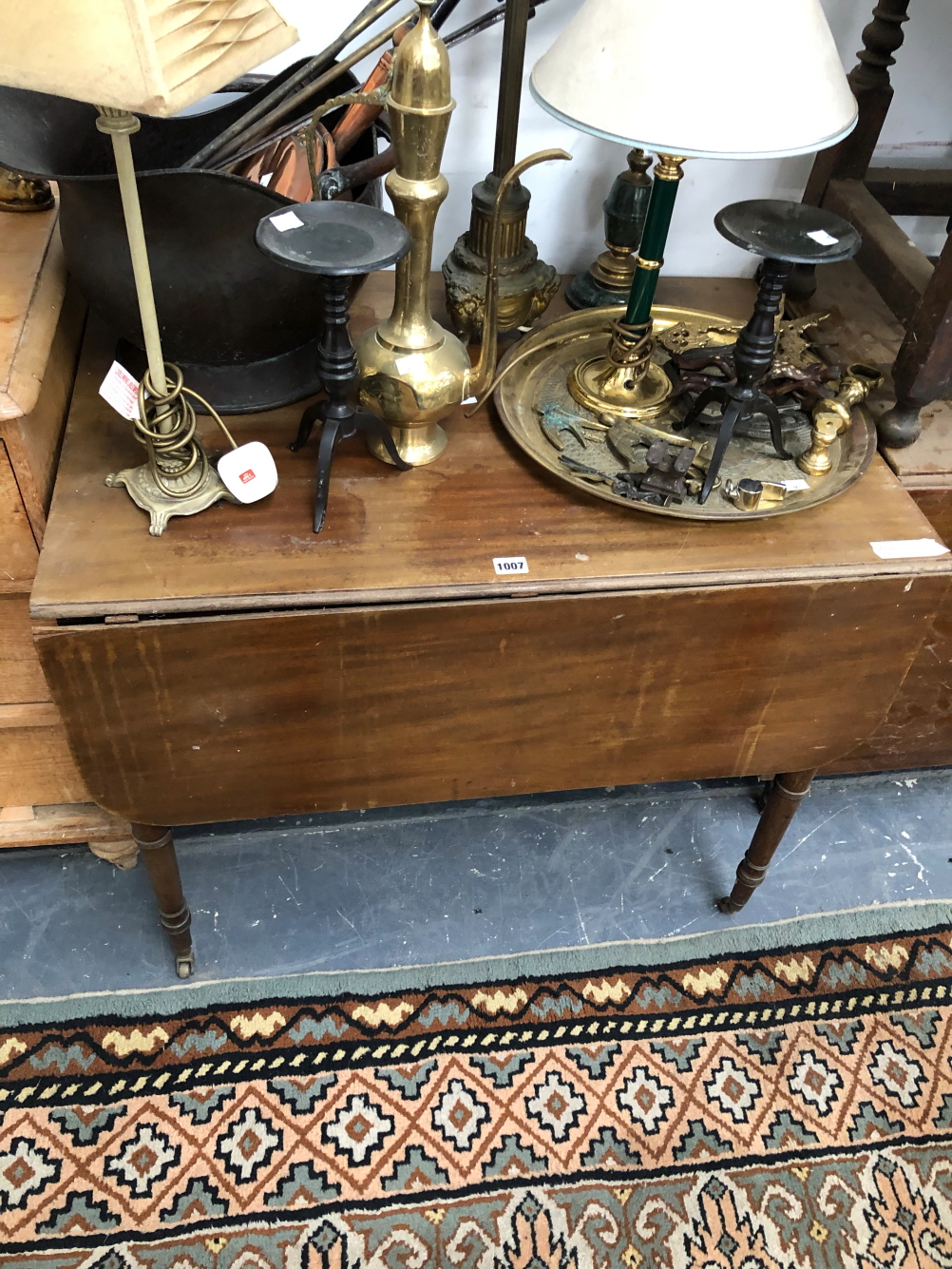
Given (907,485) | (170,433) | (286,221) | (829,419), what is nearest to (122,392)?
(170,433)

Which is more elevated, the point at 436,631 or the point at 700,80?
the point at 700,80

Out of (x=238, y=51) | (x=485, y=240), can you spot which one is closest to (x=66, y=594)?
(x=238, y=51)

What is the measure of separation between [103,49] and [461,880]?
3.80 feet

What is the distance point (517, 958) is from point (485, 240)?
0.96m

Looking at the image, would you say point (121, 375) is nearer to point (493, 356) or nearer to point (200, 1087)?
point (493, 356)

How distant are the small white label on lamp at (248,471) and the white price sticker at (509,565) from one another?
25 cm

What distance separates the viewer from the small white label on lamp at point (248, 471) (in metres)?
1.02

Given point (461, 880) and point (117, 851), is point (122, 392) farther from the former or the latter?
point (461, 880)

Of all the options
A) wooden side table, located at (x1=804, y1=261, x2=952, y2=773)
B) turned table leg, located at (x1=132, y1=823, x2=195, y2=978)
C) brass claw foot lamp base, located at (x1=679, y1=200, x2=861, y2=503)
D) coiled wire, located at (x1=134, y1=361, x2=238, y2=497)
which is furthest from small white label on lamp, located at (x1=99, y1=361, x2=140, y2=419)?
wooden side table, located at (x1=804, y1=261, x2=952, y2=773)

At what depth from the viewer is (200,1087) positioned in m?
1.28

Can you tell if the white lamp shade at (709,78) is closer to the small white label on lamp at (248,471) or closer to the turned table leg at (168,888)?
the small white label on lamp at (248,471)

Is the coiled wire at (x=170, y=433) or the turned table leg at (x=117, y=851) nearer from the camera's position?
the coiled wire at (x=170, y=433)

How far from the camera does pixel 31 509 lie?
105 cm

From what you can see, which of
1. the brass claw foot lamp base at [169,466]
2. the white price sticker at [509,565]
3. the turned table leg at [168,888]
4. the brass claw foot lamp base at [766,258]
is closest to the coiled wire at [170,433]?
the brass claw foot lamp base at [169,466]
